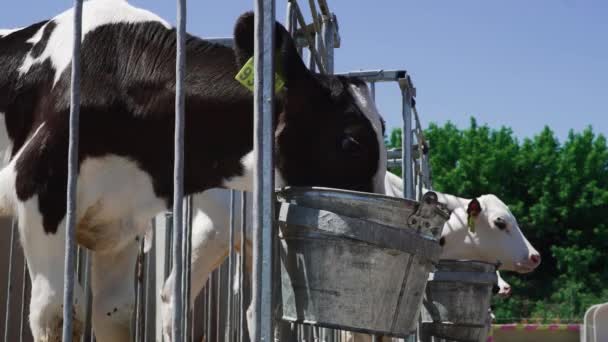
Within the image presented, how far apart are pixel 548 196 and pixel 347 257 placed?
2901cm

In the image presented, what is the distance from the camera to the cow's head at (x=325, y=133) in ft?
10.2

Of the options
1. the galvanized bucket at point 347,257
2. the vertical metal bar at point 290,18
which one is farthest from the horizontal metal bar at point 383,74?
the galvanized bucket at point 347,257

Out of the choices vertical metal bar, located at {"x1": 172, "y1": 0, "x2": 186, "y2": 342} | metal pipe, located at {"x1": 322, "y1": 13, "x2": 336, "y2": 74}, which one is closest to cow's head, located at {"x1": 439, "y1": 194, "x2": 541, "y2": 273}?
metal pipe, located at {"x1": 322, "y1": 13, "x2": 336, "y2": 74}

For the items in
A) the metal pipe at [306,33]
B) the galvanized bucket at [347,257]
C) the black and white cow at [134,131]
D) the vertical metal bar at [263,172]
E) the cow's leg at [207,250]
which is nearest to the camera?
the vertical metal bar at [263,172]

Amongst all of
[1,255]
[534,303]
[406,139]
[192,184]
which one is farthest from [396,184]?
[534,303]

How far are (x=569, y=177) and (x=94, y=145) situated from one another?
2889 cm

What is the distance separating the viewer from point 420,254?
2.09 m

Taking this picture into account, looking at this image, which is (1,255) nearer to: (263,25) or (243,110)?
(243,110)

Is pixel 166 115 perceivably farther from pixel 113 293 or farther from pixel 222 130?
pixel 113 293

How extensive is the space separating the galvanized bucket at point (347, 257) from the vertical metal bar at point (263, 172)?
0.58 feet

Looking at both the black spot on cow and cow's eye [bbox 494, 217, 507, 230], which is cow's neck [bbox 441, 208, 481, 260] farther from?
the black spot on cow

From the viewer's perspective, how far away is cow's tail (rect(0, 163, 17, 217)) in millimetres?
3086

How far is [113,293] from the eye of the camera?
12.0 ft

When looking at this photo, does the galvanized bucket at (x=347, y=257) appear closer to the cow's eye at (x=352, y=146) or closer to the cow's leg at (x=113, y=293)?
the cow's eye at (x=352, y=146)
